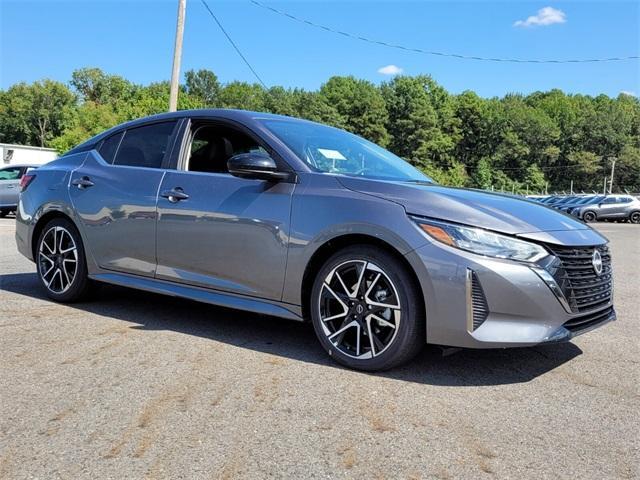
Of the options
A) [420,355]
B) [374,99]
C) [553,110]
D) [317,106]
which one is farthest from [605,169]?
[420,355]

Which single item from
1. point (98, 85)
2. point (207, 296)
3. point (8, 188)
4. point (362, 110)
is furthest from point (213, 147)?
point (98, 85)

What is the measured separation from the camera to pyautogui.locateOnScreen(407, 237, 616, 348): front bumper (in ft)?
10.0

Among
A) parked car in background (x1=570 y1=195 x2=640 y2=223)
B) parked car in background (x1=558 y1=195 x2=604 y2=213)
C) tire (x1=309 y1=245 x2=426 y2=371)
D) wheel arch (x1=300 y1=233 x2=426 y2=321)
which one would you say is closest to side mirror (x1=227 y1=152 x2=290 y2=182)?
wheel arch (x1=300 y1=233 x2=426 y2=321)

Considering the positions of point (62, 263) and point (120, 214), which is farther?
point (62, 263)

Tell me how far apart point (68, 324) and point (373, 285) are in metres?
2.37

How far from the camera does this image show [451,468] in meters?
2.30

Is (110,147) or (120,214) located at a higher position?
(110,147)

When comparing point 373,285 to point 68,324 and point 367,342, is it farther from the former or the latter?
point 68,324

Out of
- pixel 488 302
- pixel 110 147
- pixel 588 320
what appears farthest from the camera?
pixel 110 147

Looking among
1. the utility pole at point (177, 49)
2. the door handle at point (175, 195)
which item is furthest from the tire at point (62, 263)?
the utility pole at point (177, 49)

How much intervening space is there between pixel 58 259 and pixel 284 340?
7.21 ft

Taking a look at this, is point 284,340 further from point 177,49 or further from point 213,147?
point 177,49

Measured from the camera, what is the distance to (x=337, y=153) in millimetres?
4133

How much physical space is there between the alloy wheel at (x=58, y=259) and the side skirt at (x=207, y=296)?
292 millimetres
